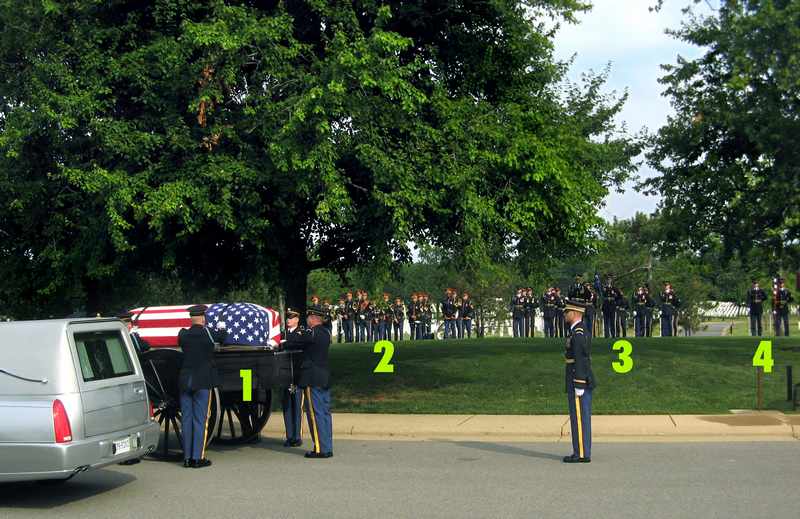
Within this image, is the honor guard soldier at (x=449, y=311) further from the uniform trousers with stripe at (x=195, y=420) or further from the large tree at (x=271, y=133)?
the uniform trousers with stripe at (x=195, y=420)

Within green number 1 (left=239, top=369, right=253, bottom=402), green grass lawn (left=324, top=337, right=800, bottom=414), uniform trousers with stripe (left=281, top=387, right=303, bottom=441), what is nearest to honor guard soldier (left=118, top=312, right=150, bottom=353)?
green number 1 (left=239, top=369, right=253, bottom=402)

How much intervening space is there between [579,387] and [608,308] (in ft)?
61.0

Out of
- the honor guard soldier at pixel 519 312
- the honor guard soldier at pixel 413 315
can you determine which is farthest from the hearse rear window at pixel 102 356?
the honor guard soldier at pixel 413 315

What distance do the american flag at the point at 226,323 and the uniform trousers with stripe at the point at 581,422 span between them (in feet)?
13.6

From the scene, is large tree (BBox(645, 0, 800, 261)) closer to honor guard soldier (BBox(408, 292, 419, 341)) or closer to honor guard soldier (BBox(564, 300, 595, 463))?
honor guard soldier (BBox(564, 300, 595, 463))

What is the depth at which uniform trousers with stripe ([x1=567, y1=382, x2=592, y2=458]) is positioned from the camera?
11828mm

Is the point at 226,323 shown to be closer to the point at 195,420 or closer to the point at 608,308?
the point at 195,420

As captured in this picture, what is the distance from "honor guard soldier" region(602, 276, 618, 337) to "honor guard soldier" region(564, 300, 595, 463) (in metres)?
18.3

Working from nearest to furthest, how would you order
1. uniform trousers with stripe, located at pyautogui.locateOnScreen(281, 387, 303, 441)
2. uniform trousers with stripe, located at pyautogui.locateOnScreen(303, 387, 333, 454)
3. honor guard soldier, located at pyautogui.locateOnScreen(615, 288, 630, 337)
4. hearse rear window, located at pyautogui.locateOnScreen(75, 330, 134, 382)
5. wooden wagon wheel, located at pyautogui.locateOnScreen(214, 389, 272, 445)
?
hearse rear window, located at pyautogui.locateOnScreen(75, 330, 134, 382) < uniform trousers with stripe, located at pyautogui.locateOnScreen(303, 387, 333, 454) < uniform trousers with stripe, located at pyautogui.locateOnScreen(281, 387, 303, 441) < wooden wagon wheel, located at pyautogui.locateOnScreen(214, 389, 272, 445) < honor guard soldier, located at pyautogui.locateOnScreen(615, 288, 630, 337)

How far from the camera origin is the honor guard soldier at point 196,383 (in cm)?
1181

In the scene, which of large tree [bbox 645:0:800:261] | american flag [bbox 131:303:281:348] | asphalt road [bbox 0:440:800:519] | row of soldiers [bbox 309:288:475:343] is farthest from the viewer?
row of soldiers [bbox 309:288:475:343]

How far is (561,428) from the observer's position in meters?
14.4

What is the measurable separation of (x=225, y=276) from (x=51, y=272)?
3555mm

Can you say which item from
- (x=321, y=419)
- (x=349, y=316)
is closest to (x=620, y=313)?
(x=349, y=316)
